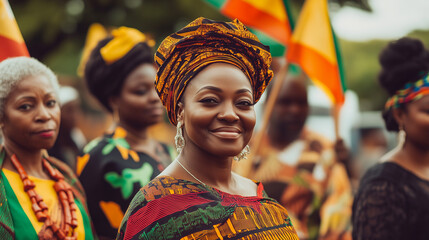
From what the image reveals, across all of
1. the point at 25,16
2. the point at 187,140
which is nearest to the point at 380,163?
the point at 187,140

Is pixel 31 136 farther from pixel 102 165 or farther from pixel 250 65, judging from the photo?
pixel 250 65

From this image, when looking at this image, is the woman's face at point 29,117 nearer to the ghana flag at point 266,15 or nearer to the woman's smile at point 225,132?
the woman's smile at point 225,132

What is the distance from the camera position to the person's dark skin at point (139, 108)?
4.75m

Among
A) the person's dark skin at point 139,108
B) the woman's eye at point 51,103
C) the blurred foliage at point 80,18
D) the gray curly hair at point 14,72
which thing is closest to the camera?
the gray curly hair at point 14,72

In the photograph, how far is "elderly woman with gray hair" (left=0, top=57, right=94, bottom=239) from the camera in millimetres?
3252

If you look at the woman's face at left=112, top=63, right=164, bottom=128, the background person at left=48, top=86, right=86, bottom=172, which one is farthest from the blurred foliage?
the woman's face at left=112, top=63, right=164, bottom=128

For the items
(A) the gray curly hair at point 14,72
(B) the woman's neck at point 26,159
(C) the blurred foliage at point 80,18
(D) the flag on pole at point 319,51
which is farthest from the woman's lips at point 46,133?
(C) the blurred foliage at point 80,18

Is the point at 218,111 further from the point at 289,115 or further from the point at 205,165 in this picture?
the point at 289,115

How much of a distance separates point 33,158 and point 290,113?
352cm

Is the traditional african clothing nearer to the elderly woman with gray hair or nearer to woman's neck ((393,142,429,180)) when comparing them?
woman's neck ((393,142,429,180))

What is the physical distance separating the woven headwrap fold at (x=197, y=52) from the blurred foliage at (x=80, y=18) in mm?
9889

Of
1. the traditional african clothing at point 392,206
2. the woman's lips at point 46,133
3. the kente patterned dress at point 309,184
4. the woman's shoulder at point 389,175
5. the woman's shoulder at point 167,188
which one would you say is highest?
the woman's lips at point 46,133

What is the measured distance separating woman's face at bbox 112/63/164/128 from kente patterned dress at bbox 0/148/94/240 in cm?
120

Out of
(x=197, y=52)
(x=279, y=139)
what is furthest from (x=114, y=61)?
(x=279, y=139)
